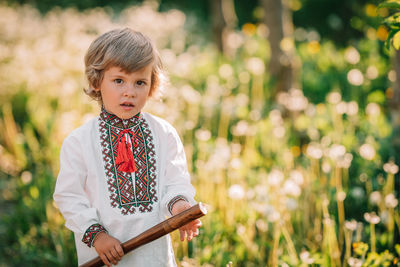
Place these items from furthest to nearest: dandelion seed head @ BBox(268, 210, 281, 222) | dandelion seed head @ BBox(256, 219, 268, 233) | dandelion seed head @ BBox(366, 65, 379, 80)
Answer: dandelion seed head @ BBox(366, 65, 379, 80), dandelion seed head @ BBox(256, 219, 268, 233), dandelion seed head @ BBox(268, 210, 281, 222)

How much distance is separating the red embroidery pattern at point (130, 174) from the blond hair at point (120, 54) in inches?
6.8

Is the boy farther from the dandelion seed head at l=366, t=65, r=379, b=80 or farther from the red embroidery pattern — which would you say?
the dandelion seed head at l=366, t=65, r=379, b=80

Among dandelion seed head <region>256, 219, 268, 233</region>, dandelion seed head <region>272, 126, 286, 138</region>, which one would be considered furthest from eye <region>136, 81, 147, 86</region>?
dandelion seed head <region>272, 126, 286, 138</region>

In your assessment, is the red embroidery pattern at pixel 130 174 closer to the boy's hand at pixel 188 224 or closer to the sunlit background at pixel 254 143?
the boy's hand at pixel 188 224

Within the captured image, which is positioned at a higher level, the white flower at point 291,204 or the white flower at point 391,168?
the white flower at point 391,168

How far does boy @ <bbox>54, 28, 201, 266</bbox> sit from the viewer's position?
1539 millimetres

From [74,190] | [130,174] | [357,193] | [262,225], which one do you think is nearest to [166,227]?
[130,174]

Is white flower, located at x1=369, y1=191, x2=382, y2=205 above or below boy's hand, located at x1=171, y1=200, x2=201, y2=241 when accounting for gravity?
below

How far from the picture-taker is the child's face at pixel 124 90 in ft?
5.07

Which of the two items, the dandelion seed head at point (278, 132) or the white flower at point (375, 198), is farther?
the dandelion seed head at point (278, 132)

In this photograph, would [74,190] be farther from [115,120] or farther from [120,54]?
[120,54]

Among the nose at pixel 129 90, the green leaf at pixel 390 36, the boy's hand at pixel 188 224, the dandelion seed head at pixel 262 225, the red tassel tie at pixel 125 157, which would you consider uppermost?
the green leaf at pixel 390 36

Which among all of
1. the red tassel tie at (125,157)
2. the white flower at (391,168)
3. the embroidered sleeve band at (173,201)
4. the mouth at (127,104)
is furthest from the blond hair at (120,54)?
the white flower at (391,168)

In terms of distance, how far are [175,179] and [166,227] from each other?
0.88 ft
